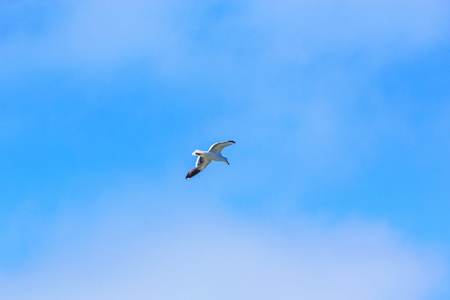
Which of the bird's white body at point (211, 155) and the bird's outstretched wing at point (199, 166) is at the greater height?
the bird's outstretched wing at point (199, 166)

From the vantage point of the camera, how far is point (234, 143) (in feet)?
198

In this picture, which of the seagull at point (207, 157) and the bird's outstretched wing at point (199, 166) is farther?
the bird's outstretched wing at point (199, 166)

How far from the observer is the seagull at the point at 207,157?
61.8 metres

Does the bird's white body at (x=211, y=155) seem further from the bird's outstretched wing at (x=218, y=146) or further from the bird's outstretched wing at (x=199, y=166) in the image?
the bird's outstretched wing at (x=199, y=166)

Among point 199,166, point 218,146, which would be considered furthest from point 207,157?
point 199,166

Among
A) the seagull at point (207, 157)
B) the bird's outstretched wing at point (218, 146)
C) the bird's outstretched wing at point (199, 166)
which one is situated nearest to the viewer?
the bird's outstretched wing at point (218, 146)

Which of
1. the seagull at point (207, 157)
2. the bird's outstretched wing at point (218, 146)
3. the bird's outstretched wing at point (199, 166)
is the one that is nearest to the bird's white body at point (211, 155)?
the seagull at point (207, 157)

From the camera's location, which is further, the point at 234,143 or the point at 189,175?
the point at 189,175

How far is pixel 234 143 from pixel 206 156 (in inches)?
141

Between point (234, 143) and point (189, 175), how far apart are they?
23.0 ft

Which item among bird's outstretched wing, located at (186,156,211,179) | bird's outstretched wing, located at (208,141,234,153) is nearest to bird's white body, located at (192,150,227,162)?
bird's outstretched wing, located at (208,141,234,153)

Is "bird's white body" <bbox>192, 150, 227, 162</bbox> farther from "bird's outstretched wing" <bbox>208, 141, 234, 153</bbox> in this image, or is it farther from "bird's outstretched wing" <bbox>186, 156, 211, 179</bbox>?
"bird's outstretched wing" <bbox>186, 156, 211, 179</bbox>

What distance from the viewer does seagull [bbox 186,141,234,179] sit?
61750 mm

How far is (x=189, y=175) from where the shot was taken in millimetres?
64812
